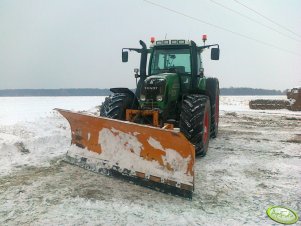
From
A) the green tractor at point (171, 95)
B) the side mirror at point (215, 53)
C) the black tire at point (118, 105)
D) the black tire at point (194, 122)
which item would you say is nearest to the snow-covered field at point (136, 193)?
the black tire at point (194, 122)

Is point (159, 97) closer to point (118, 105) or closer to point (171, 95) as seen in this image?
point (171, 95)

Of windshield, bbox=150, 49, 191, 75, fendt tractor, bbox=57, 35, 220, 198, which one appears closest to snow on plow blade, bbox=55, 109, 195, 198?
fendt tractor, bbox=57, 35, 220, 198

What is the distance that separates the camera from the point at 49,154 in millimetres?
5891

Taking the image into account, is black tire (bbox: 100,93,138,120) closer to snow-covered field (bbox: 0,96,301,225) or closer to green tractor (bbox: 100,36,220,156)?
green tractor (bbox: 100,36,220,156)

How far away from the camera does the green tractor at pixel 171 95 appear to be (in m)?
5.36

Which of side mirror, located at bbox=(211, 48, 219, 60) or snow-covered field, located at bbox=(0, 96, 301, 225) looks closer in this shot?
snow-covered field, located at bbox=(0, 96, 301, 225)

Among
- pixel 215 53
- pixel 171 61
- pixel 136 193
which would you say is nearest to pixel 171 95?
pixel 171 61

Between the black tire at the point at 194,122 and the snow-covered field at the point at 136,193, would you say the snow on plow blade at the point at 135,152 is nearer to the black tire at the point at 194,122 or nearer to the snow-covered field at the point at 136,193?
the snow-covered field at the point at 136,193

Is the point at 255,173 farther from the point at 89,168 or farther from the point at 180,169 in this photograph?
the point at 89,168

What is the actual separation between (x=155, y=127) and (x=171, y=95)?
2120 millimetres

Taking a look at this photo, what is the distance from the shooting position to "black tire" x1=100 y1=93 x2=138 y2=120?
576 cm

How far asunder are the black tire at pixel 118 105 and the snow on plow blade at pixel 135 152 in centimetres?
92

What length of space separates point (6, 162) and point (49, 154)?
85cm

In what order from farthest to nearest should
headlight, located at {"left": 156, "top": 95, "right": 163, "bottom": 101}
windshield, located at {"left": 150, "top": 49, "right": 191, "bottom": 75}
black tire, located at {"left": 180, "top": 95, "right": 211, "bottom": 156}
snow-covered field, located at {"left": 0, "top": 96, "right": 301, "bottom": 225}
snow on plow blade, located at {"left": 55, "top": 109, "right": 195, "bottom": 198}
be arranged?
windshield, located at {"left": 150, "top": 49, "right": 191, "bottom": 75} → headlight, located at {"left": 156, "top": 95, "right": 163, "bottom": 101} → black tire, located at {"left": 180, "top": 95, "right": 211, "bottom": 156} → snow on plow blade, located at {"left": 55, "top": 109, "right": 195, "bottom": 198} → snow-covered field, located at {"left": 0, "top": 96, "right": 301, "bottom": 225}
